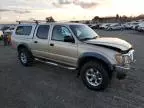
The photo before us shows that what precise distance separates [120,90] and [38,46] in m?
3.61

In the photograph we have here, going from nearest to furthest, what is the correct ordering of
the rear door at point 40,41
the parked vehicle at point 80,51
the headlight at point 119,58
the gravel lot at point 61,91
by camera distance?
1. the gravel lot at point 61,91
2. the headlight at point 119,58
3. the parked vehicle at point 80,51
4. the rear door at point 40,41

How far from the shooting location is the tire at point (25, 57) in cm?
925

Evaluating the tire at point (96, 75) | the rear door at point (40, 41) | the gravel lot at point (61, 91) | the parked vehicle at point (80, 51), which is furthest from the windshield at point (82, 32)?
the gravel lot at point (61, 91)

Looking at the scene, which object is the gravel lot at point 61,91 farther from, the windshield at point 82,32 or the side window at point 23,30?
the side window at point 23,30

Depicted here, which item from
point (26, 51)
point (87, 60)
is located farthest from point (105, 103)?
point (26, 51)

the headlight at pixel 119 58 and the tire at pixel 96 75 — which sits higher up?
the headlight at pixel 119 58

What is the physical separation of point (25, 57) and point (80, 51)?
3.48 meters

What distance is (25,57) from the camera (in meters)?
9.51

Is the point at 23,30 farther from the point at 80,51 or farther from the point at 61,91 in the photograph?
the point at 61,91

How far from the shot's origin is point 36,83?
7.33 meters

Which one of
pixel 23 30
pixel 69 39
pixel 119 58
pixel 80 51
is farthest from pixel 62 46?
pixel 23 30

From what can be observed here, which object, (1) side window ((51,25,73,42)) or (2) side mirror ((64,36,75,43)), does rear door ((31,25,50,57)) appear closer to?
(1) side window ((51,25,73,42))

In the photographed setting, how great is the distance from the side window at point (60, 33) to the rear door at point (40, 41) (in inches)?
15.1

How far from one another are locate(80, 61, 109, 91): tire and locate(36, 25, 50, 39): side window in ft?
7.57
